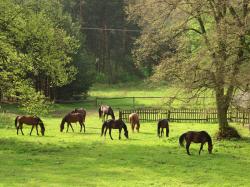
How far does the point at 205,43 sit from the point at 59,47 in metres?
16.9

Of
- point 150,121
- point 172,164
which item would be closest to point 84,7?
point 150,121

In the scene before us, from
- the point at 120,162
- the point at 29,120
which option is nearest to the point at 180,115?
the point at 29,120

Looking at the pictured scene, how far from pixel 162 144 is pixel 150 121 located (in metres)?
15.1

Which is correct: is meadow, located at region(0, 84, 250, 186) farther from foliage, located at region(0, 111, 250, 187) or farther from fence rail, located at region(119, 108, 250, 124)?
fence rail, located at region(119, 108, 250, 124)

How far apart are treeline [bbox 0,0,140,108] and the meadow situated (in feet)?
12.0

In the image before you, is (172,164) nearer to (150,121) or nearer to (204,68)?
(204,68)

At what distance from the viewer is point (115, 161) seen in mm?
21891

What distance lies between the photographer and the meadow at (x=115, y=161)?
1778cm

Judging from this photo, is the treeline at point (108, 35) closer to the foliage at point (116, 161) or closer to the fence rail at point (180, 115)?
the fence rail at point (180, 115)

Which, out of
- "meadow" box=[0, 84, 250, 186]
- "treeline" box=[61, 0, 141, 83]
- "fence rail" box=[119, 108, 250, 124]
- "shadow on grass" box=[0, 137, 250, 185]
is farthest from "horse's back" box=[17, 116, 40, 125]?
"treeline" box=[61, 0, 141, 83]

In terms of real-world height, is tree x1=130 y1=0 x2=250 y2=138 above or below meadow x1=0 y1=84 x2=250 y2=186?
above

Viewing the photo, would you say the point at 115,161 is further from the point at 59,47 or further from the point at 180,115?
the point at 180,115

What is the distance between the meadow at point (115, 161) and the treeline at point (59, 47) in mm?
3664

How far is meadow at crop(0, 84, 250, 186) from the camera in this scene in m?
17.8
